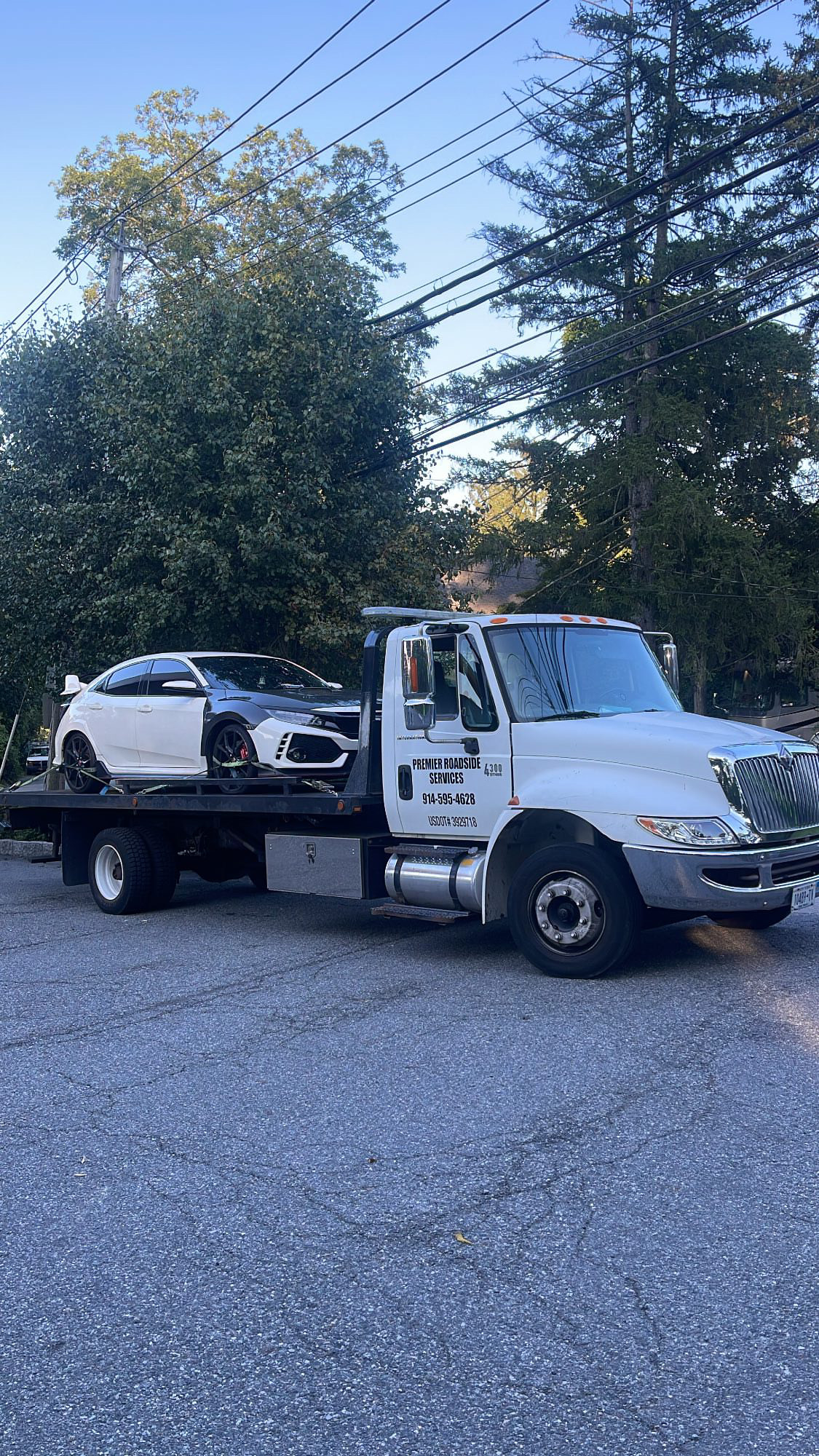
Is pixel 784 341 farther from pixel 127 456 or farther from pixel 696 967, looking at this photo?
pixel 696 967

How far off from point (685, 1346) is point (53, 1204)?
2.31 meters

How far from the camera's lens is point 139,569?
57.6 feet

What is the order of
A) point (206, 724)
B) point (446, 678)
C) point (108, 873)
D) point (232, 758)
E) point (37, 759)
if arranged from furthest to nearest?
1. point (37, 759)
2. point (108, 873)
3. point (206, 724)
4. point (232, 758)
5. point (446, 678)

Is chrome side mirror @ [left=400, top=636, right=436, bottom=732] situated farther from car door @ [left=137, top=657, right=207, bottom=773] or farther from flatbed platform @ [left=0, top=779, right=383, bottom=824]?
car door @ [left=137, top=657, right=207, bottom=773]

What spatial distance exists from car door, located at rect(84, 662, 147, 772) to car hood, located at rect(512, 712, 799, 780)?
14.9 ft

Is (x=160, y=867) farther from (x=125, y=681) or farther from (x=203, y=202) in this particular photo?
(x=203, y=202)

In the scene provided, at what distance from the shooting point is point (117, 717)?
456 inches

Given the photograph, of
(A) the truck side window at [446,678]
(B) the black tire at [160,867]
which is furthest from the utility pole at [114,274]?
(A) the truck side window at [446,678]

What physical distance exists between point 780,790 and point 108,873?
6575 millimetres

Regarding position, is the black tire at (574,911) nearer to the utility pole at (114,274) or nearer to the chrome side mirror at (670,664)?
the chrome side mirror at (670,664)

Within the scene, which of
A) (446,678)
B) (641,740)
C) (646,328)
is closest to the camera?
(641,740)

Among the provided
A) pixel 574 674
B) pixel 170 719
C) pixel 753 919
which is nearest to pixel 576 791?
pixel 574 674

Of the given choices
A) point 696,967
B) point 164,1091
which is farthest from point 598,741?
point 164,1091

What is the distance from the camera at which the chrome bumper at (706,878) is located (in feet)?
24.2
